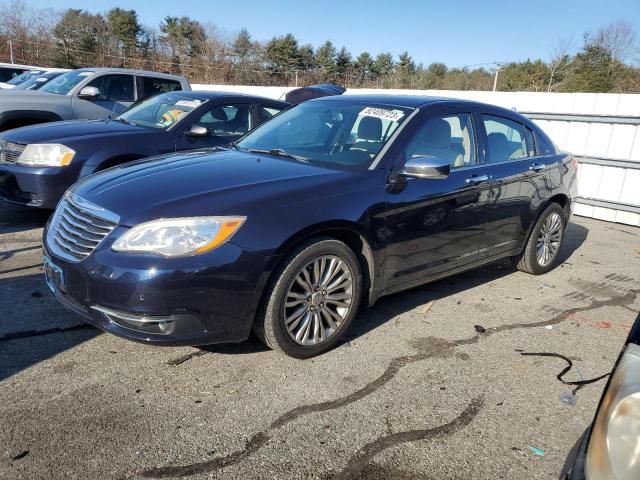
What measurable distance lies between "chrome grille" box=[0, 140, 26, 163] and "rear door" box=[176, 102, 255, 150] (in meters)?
1.70

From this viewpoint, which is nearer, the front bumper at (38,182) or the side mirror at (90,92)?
the front bumper at (38,182)

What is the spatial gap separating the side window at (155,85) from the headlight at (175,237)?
22.7ft

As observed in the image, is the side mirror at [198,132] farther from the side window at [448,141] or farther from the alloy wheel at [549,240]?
the alloy wheel at [549,240]

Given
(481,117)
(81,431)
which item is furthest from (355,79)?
(81,431)

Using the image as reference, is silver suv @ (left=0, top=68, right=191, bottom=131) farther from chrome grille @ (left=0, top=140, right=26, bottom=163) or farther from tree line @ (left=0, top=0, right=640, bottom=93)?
tree line @ (left=0, top=0, right=640, bottom=93)

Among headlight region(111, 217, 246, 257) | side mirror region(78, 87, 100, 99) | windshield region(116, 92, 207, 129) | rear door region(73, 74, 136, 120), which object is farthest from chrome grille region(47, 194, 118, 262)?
rear door region(73, 74, 136, 120)

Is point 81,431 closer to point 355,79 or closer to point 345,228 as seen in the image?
point 345,228

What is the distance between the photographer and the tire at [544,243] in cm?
527

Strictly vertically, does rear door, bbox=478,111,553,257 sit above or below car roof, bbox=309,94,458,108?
below

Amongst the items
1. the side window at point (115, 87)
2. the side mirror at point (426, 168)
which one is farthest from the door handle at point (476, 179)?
the side window at point (115, 87)

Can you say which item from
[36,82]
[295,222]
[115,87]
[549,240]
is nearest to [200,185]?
[295,222]

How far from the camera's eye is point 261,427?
8.91 feet

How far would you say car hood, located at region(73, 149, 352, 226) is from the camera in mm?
3016

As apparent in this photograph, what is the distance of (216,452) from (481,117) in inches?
137
